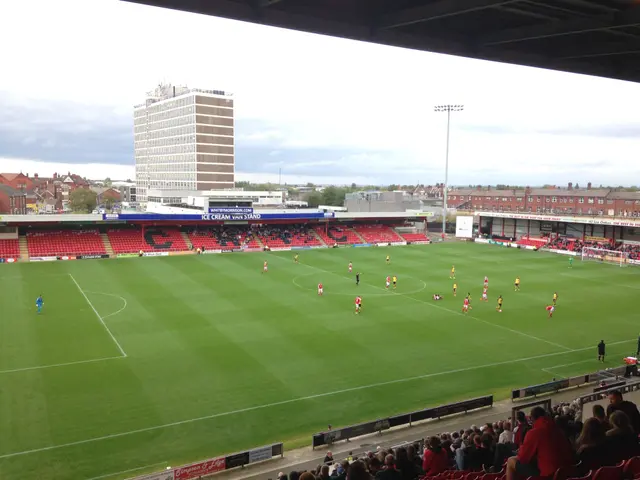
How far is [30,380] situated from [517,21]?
23.2 m

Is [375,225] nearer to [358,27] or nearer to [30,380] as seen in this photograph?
[30,380]

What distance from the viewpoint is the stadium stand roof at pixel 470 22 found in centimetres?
925

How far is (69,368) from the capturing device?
2386cm

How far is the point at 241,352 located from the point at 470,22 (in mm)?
20344

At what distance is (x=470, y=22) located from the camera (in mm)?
10945

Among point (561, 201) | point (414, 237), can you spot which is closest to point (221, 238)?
point (414, 237)

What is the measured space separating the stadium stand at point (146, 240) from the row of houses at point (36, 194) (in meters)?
42.8

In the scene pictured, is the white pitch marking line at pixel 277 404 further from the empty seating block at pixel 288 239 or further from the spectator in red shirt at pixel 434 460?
the empty seating block at pixel 288 239

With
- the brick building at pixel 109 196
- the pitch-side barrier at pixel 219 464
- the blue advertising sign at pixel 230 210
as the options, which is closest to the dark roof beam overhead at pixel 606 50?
the pitch-side barrier at pixel 219 464

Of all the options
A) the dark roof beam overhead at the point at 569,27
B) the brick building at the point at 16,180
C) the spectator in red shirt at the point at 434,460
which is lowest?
the spectator in red shirt at the point at 434,460

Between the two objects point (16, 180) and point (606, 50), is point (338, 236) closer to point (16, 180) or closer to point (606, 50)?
point (606, 50)

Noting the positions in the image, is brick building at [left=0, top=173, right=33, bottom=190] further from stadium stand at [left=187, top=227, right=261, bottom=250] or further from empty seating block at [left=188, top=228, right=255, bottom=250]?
empty seating block at [left=188, top=228, right=255, bottom=250]

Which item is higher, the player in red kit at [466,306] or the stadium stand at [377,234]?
the stadium stand at [377,234]

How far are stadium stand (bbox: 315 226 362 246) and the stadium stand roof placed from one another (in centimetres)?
6095
